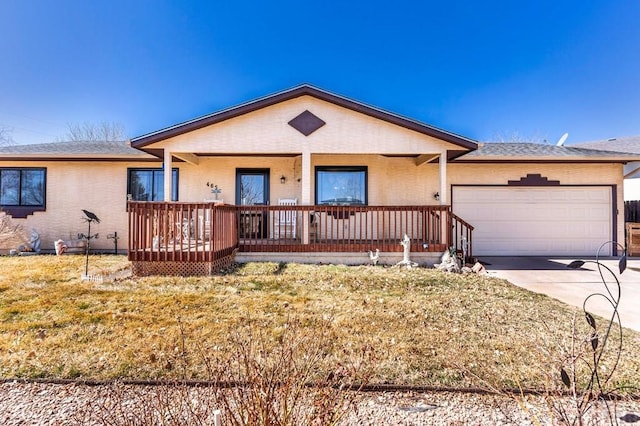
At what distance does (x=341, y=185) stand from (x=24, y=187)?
34.5ft

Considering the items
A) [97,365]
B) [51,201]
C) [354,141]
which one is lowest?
[97,365]

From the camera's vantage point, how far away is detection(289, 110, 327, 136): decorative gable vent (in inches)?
336

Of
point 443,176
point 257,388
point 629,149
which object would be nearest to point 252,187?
point 443,176

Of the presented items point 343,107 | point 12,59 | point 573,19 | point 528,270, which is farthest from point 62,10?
point 573,19

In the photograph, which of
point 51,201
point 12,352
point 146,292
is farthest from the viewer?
point 51,201

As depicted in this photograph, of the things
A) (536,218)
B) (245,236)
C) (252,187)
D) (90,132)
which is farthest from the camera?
(90,132)

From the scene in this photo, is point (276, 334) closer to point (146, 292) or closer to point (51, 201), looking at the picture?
point (146, 292)

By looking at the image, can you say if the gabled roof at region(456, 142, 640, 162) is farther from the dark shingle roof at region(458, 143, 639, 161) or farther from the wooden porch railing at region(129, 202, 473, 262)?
the wooden porch railing at region(129, 202, 473, 262)

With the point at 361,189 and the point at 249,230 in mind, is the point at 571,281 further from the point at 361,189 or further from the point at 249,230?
the point at 249,230

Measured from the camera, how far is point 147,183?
10.6 metres

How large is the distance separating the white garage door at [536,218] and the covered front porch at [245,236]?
997 millimetres

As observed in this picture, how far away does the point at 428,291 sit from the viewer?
5688mm

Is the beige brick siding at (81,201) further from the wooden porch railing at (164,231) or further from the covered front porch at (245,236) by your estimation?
the wooden porch railing at (164,231)

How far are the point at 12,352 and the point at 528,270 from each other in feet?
31.4
